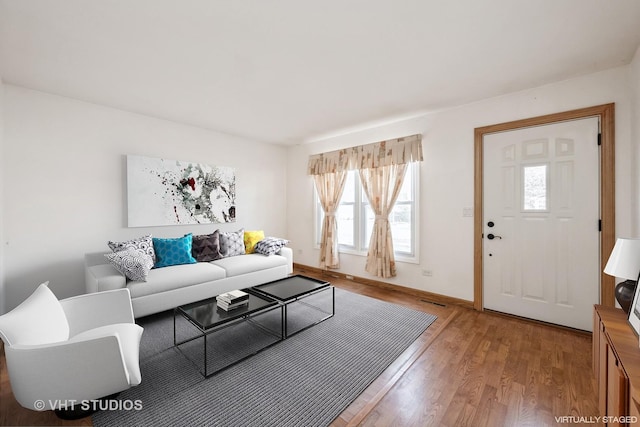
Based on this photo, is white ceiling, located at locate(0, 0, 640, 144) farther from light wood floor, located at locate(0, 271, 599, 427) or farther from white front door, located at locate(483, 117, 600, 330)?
light wood floor, located at locate(0, 271, 599, 427)

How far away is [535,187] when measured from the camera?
276 cm

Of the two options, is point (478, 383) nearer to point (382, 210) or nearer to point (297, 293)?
point (297, 293)

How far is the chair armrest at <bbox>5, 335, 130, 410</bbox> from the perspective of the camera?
1285 millimetres

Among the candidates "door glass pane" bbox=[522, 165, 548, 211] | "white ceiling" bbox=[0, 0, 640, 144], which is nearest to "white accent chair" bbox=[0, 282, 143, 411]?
"white ceiling" bbox=[0, 0, 640, 144]

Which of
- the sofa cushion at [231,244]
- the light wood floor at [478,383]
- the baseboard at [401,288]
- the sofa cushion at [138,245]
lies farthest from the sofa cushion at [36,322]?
the baseboard at [401,288]

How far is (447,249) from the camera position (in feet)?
11.1

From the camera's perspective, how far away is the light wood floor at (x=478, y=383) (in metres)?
1.55

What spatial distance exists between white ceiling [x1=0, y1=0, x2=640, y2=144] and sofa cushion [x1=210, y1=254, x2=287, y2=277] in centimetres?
201

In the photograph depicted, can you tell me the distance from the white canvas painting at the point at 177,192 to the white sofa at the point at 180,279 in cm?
75

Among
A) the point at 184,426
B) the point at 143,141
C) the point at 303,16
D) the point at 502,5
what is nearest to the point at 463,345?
the point at 184,426

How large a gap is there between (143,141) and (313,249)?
3191 millimetres

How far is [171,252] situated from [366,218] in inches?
114

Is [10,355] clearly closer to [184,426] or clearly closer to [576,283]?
[184,426]

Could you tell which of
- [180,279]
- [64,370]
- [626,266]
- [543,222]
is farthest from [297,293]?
[543,222]
